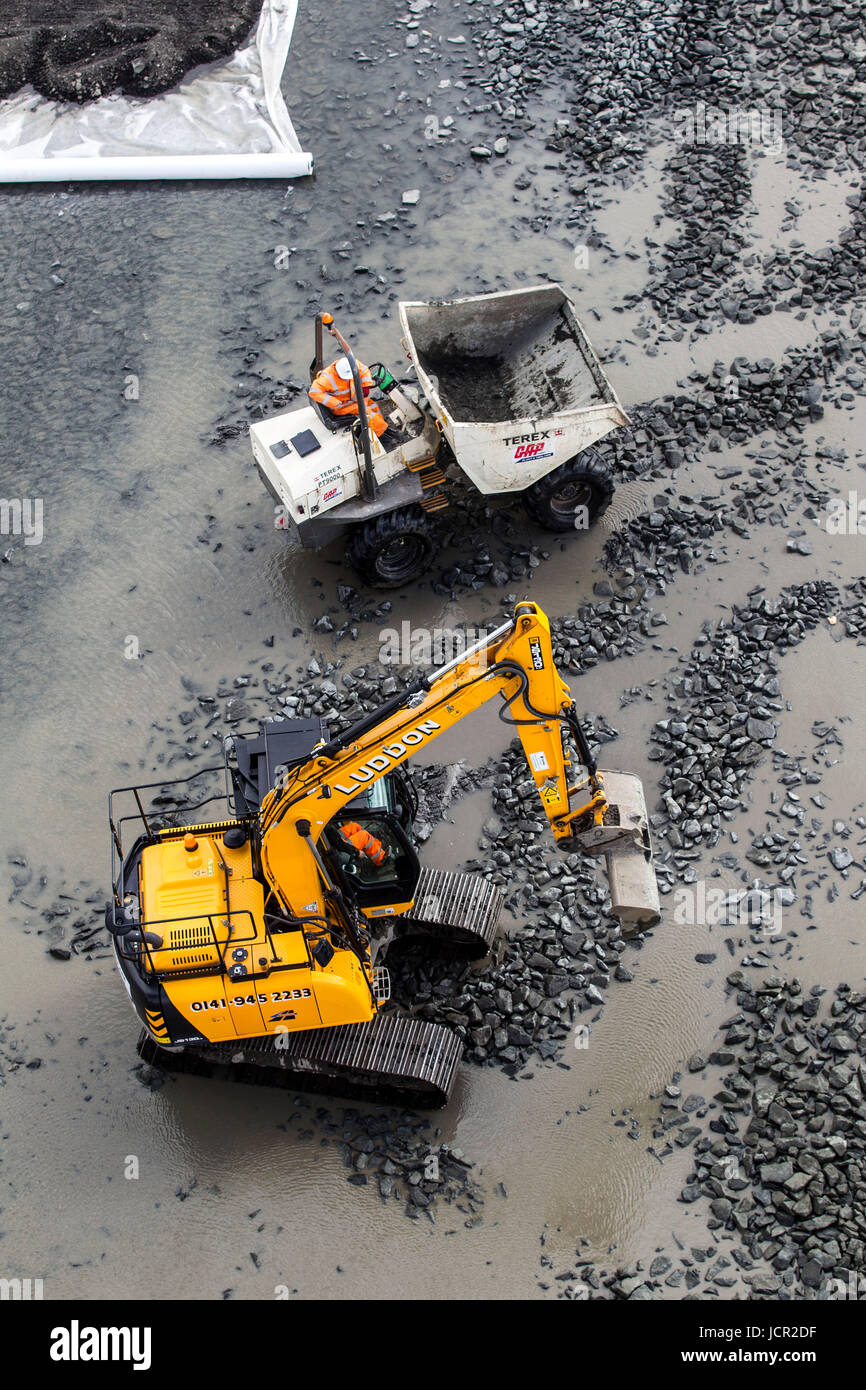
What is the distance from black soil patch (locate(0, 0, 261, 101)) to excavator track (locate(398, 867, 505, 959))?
12.8m

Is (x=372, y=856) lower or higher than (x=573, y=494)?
lower

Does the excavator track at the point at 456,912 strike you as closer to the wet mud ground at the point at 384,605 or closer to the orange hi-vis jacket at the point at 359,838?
the wet mud ground at the point at 384,605

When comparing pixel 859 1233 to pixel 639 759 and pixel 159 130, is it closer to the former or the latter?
pixel 639 759

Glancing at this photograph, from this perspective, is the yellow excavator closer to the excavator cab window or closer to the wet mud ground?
the excavator cab window

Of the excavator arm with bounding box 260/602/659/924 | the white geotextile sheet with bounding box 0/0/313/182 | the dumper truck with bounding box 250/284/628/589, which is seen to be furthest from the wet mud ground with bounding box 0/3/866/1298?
the excavator arm with bounding box 260/602/659/924

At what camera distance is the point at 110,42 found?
56.5 ft

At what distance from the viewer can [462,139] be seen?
1670cm

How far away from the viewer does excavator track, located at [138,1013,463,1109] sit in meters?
8.82

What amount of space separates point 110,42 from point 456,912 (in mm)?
14455

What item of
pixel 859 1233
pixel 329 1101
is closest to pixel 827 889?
pixel 859 1233

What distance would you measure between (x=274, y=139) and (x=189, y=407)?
5.01 meters

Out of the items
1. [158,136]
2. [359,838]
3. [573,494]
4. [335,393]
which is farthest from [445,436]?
[158,136]

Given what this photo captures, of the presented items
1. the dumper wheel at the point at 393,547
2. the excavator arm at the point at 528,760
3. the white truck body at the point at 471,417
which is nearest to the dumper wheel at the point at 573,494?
the white truck body at the point at 471,417

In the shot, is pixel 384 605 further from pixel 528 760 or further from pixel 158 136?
pixel 158 136
